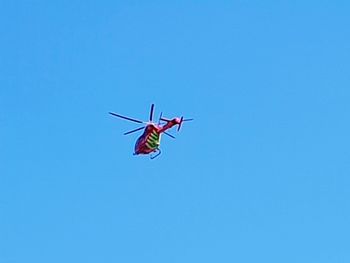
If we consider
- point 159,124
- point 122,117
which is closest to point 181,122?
point 159,124

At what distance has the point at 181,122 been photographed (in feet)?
212

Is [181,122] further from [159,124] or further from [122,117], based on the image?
[122,117]

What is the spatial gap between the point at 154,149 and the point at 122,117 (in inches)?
166

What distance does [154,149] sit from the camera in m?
63.0

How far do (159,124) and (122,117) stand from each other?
5.34 meters

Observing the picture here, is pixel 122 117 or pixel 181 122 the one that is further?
pixel 181 122

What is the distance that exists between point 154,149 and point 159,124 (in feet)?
7.34

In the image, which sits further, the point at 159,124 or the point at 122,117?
the point at 159,124

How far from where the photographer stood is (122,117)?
59.7 metres

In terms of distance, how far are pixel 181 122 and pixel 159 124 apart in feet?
4.58

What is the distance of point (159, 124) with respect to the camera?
212 feet
